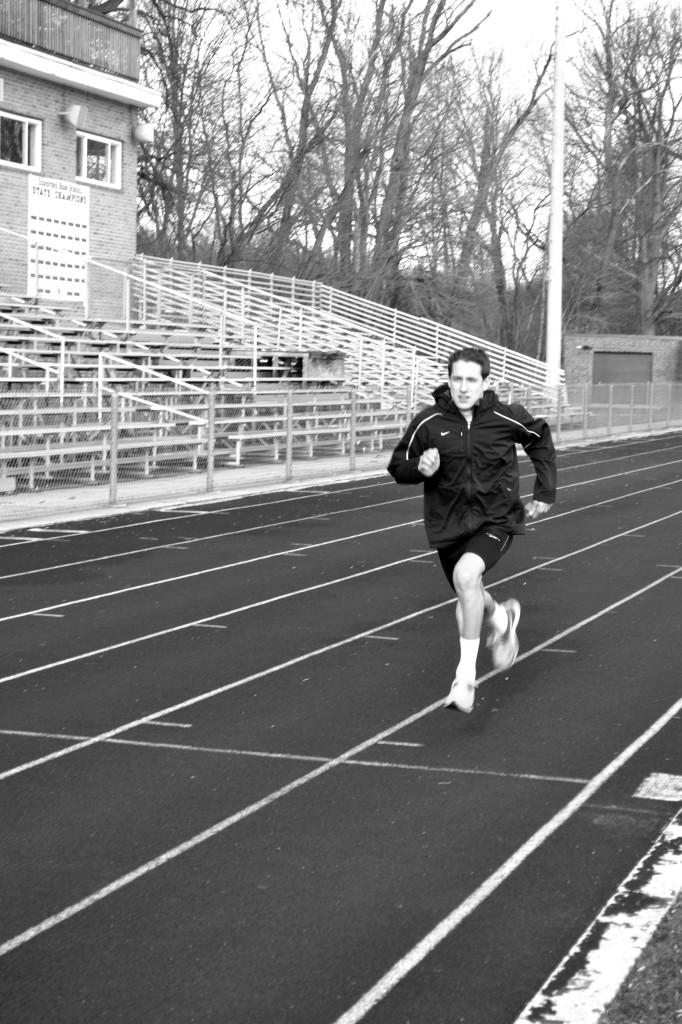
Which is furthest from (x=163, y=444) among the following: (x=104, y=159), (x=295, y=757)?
(x=295, y=757)

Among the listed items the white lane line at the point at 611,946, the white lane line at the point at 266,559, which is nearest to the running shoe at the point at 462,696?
the white lane line at the point at 611,946

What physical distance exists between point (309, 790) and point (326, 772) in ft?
0.99

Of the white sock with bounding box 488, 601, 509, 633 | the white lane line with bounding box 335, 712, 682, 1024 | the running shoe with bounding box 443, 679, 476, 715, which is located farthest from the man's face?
the white lane line with bounding box 335, 712, 682, 1024

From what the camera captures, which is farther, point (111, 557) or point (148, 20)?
→ point (148, 20)

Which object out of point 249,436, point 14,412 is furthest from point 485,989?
point 249,436

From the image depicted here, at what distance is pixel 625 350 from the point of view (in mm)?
60688

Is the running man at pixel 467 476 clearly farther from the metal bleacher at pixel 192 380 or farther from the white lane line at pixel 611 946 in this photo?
the metal bleacher at pixel 192 380

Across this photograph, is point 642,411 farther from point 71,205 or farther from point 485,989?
point 485,989

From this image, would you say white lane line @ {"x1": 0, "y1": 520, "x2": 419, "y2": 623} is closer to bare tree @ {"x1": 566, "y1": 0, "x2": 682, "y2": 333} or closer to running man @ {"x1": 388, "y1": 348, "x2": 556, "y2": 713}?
running man @ {"x1": 388, "y1": 348, "x2": 556, "y2": 713}

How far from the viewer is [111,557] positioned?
14.4m

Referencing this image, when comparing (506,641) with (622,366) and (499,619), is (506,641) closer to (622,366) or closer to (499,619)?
(499,619)

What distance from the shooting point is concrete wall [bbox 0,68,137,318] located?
103 feet

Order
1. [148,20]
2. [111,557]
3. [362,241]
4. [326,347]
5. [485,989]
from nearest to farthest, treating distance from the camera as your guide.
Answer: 1. [485,989]
2. [111,557]
3. [326,347]
4. [148,20]
5. [362,241]

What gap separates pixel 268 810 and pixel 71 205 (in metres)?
28.6
